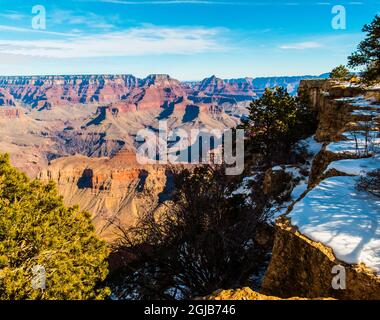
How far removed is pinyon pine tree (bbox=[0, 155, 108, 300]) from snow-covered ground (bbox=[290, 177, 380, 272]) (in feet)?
30.8

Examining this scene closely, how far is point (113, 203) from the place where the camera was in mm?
147625

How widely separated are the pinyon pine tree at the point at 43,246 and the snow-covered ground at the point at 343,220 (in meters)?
9.38

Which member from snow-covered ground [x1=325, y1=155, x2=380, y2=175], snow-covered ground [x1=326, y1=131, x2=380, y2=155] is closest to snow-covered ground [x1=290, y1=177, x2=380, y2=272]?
snow-covered ground [x1=325, y1=155, x2=380, y2=175]

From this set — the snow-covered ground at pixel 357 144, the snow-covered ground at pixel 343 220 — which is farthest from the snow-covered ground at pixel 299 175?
the snow-covered ground at pixel 343 220

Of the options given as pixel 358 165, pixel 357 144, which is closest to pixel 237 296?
pixel 358 165

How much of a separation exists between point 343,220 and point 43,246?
10941mm

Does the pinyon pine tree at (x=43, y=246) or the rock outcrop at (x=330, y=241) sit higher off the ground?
the rock outcrop at (x=330, y=241)

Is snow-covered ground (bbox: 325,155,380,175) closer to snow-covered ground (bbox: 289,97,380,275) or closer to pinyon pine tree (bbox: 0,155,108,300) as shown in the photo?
snow-covered ground (bbox: 289,97,380,275)

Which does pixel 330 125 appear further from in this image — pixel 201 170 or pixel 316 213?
pixel 316 213

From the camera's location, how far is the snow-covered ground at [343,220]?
24.6 ft

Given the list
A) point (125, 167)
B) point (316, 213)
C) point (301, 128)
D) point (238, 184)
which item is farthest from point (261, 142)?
point (125, 167)

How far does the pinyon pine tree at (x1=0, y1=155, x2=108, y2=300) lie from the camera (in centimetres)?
1139

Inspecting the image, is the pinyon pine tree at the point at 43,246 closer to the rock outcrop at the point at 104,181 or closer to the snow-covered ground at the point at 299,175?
the snow-covered ground at the point at 299,175
